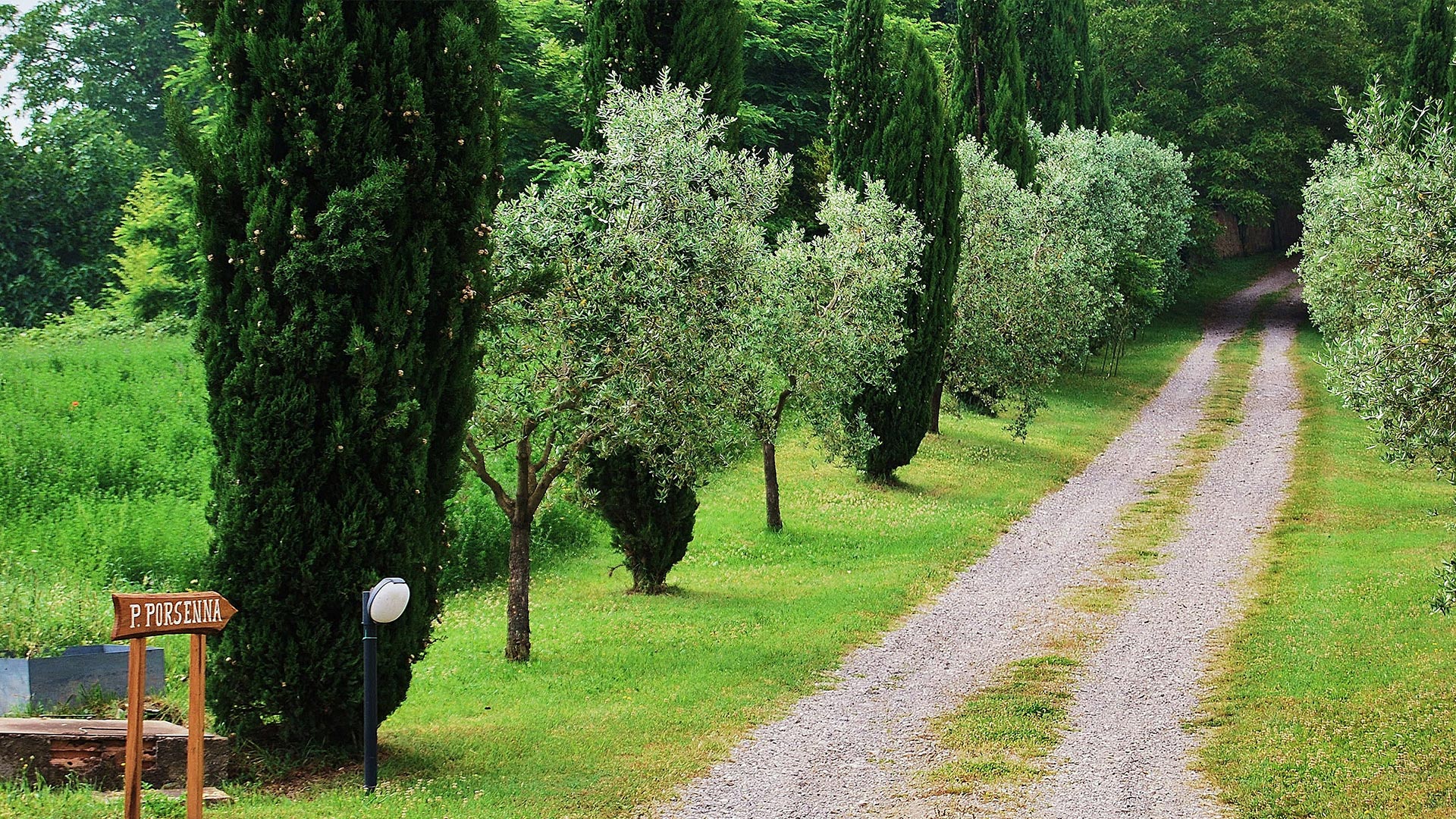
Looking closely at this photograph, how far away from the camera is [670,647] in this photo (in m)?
13.0

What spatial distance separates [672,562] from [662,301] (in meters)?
5.11

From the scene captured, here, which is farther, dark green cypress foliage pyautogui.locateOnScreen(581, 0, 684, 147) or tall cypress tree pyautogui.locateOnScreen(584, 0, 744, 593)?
dark green cypress foliage pyautogui.locateOnScreen(581, 0, 684, 147)

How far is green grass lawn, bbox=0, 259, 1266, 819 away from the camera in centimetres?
827

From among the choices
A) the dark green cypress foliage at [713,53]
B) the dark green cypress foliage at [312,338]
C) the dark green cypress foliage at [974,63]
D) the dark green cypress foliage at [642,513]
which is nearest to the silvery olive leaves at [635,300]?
the dark green cypress foliage at [642,513]

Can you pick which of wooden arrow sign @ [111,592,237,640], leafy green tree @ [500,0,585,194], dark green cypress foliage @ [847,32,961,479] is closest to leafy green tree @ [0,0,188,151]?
leafy green tree @ [500,0,585,194]

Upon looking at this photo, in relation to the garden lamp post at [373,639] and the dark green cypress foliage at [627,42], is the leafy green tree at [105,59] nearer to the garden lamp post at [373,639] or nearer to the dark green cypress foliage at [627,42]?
the dark green cypress foliage at [627,42]

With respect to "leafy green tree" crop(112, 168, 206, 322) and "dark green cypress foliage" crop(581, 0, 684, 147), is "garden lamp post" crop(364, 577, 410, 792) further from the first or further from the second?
"leafy green tree" crop(112, 168, 206, 322)

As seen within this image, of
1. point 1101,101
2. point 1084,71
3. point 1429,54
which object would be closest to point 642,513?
point 1429,54

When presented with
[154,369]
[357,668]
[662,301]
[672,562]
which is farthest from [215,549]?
[154,369]

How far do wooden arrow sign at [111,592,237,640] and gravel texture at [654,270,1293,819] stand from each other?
126 inches

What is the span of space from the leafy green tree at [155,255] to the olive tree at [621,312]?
2410cm

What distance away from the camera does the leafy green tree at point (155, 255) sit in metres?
33.1

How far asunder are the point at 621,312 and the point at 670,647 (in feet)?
12.2

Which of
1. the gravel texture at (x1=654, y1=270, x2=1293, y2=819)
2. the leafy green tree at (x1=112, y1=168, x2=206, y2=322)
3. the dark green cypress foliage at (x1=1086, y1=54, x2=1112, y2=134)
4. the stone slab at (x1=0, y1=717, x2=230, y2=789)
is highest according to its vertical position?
the dark green cypress foliage at (x1=1086, y1=54, x2=1112, y2=134)
